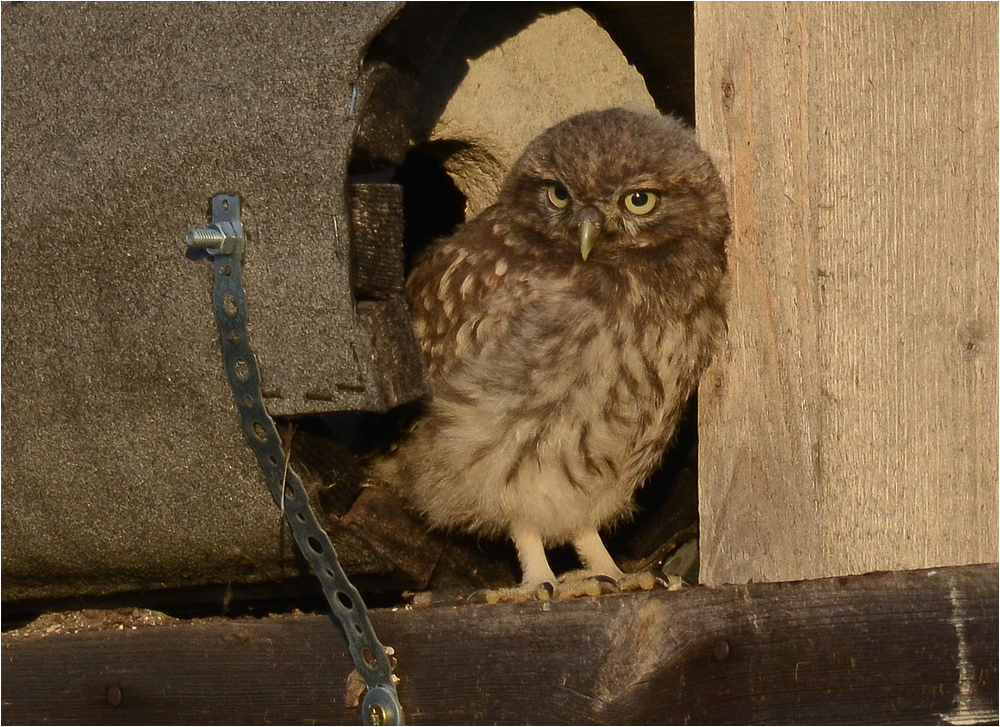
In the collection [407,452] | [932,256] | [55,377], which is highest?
[932,256]

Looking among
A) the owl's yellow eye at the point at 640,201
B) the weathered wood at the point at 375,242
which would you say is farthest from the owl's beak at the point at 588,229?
the weathered wood at the point at 375,242

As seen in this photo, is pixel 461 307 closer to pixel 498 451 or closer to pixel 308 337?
pixel 498 451

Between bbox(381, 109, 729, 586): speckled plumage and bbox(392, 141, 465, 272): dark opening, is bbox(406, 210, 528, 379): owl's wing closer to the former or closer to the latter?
bbox(381, 109, 729, 586): speckled plumage

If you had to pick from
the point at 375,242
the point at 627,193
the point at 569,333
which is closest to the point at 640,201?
the point at 627,193

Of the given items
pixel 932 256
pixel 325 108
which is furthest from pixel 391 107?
pixel 932 256

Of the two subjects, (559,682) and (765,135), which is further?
(765,135)

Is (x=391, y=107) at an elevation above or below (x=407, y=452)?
above

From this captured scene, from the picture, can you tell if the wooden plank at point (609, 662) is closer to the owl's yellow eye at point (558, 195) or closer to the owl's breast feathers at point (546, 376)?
the owl's breast feathers at point (546, 376)

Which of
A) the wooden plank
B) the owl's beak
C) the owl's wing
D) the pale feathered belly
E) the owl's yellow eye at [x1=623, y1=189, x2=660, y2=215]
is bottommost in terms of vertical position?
the wooden plank

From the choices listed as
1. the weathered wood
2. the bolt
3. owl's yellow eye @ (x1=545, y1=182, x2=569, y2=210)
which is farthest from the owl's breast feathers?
the bolt
